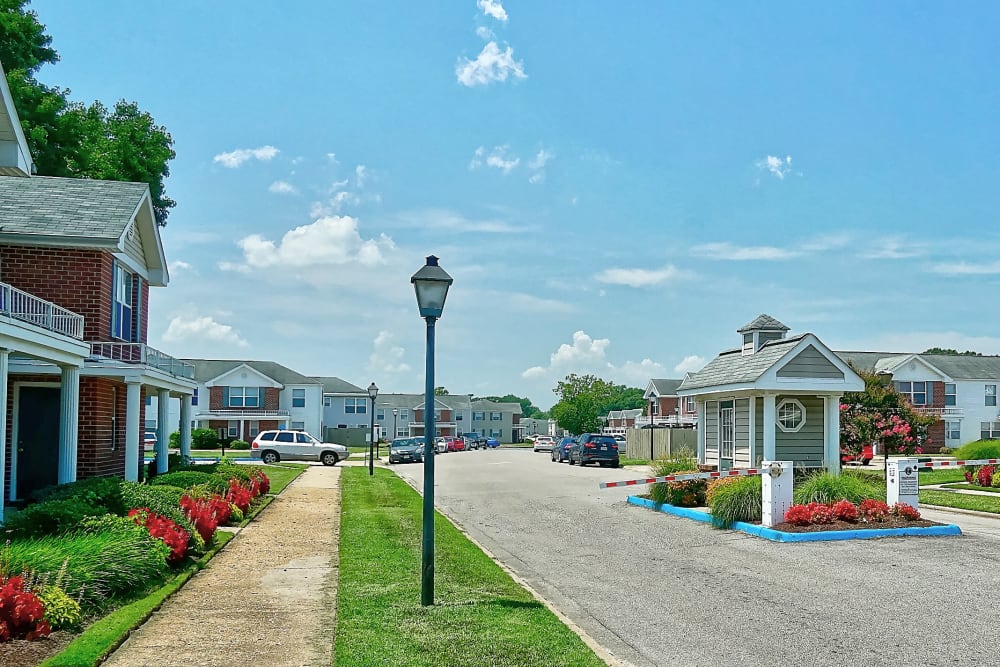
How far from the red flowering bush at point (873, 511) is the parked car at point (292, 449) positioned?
33.0 metres

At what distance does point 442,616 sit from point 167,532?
470 cm

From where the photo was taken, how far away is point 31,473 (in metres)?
19.5

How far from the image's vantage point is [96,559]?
9.80 m

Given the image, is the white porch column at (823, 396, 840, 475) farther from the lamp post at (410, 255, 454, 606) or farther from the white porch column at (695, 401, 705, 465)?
the lamp post at (410, 255, 454, 606)

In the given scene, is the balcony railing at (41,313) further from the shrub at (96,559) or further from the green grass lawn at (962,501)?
the green grass lawn at (962,501)

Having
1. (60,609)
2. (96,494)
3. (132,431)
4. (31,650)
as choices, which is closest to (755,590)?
(60,609)

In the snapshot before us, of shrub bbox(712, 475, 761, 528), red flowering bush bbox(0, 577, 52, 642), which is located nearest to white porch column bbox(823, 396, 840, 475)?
shrub bbox(712, 475, 761, 528)

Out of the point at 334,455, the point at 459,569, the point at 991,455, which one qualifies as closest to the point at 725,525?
the point at 459,569

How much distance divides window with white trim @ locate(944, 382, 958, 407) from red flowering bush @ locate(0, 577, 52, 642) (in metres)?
62.6

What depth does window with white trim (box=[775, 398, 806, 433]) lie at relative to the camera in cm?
2145

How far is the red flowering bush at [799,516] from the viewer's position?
15.6 m

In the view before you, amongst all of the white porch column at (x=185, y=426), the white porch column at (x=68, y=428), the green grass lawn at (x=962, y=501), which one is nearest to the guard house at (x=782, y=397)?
the green grass lawn at (x=962, y=501)

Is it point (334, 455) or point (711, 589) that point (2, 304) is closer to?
point (711, 589)

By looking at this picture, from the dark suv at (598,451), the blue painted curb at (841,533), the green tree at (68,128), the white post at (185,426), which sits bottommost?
the dark suv at (598,451)
